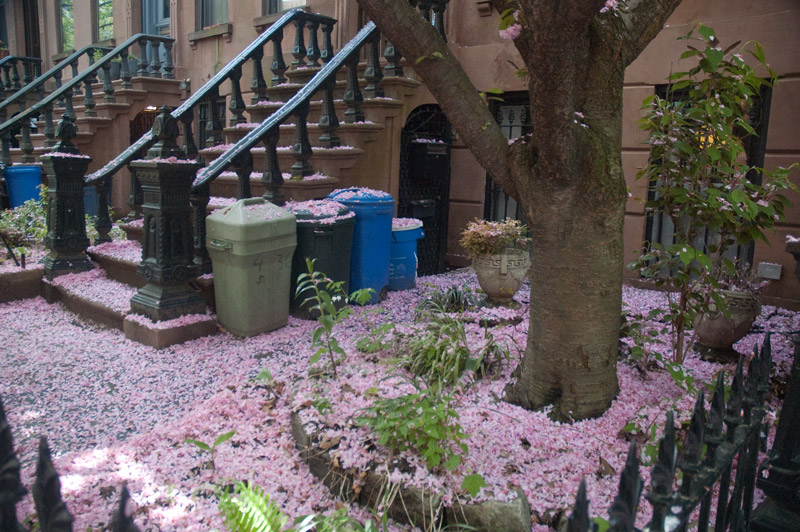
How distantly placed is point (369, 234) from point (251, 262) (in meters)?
1.37

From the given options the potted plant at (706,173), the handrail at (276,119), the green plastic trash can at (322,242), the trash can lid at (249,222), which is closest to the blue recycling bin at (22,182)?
the handrail at (276,119)

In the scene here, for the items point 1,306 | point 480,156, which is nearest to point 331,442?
point 480,156

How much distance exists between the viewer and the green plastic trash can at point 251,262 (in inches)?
187

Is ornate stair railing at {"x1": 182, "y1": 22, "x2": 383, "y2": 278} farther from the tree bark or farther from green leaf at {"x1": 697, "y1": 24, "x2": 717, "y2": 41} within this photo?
green leaf at {"x1": 697, "y1": 24, "x2": 717, "y2": 41}

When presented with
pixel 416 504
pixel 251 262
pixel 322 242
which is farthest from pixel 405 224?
pixel 416 504

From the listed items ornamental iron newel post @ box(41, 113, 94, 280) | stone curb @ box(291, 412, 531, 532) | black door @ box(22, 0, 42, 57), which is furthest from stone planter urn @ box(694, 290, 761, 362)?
black door @ box(22, 0, 42, 57)

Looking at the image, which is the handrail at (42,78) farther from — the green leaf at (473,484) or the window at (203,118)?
the green leaf at (473,484)

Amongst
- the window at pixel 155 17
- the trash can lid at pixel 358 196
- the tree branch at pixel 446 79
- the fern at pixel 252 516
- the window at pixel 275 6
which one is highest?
the window at pixel 155 17

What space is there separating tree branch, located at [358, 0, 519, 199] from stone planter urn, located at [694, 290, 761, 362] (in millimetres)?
2050

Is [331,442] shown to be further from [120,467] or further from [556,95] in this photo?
[556,95]

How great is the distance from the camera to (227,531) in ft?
7.97

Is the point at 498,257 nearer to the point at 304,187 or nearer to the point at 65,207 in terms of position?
the point at 304,187

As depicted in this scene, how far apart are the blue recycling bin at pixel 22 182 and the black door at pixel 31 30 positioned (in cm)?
874

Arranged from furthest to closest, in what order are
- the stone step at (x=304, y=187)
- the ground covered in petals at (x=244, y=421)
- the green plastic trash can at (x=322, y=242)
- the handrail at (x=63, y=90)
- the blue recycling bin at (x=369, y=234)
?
the handrail at (x=63, y=90) < the stone step at (x=304, y=187) < the blue recycling bin at (x=369, y=234) < the green plastic trash can at (x=322, y=242) < the ground covered in petals at (x=244, y=421)
